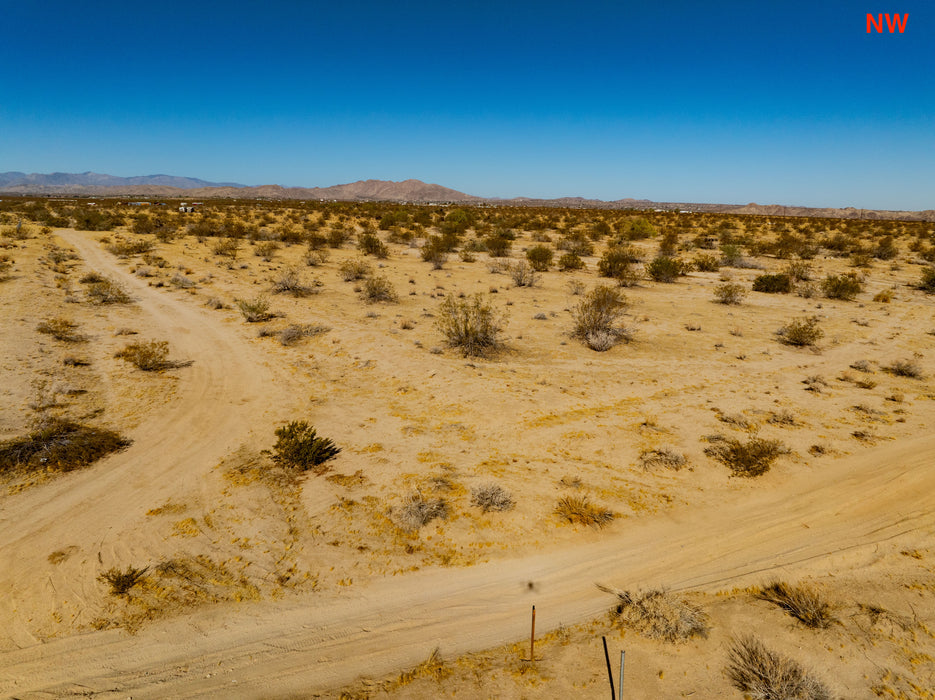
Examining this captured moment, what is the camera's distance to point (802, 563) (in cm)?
468

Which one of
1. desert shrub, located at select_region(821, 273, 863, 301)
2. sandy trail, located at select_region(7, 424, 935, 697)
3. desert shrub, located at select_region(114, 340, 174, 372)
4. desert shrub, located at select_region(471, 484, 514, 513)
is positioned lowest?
sandy trail, located at select_region(7, 424, 935, 697)

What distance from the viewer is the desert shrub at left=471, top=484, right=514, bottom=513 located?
5426 mm

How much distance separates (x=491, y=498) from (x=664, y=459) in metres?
2.87

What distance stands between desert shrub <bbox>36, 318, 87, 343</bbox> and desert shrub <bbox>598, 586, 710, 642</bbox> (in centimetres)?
1315

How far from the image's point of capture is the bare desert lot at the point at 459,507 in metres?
3.65

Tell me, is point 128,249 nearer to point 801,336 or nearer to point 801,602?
point 801,602

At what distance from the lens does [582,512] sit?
5.37 m

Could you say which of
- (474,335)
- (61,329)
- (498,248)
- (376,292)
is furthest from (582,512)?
(498,248)

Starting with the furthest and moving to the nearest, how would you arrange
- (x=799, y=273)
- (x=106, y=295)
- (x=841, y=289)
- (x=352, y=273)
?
(x=799, y=273), (x=352, y=273), (x=841, y=289), (x=106, y=295)

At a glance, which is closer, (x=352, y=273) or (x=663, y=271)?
(x=352, y=273)

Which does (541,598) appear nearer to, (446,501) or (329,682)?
(446,501)

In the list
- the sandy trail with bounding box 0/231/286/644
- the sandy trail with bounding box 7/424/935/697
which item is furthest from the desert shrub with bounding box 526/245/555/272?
the sandy trail with bounding box 7/424/935/697

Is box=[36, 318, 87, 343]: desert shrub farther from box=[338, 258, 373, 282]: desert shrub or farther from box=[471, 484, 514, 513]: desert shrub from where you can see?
box=[471, 484, 514, 513]: desert shrub

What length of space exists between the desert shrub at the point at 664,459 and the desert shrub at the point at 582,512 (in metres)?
1.33
